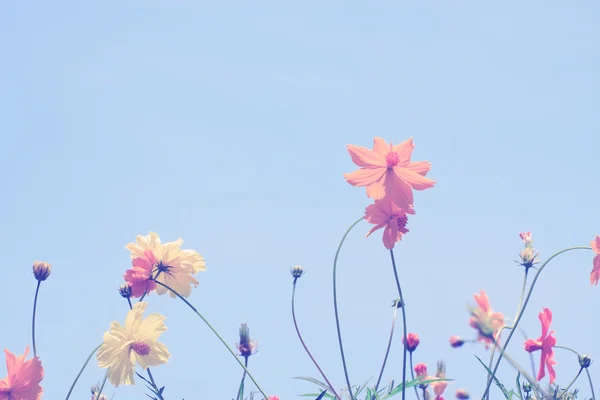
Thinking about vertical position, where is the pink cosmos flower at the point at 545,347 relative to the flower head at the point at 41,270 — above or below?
below

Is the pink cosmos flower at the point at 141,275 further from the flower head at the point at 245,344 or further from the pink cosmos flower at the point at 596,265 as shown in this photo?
the pink cosmos flower at the point at 596,265

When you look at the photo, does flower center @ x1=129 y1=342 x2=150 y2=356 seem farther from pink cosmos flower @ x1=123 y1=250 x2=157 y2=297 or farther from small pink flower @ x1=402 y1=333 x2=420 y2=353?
small pink flower @ x1=402 y1=333 x2=420 y2=353

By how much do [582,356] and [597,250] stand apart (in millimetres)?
462

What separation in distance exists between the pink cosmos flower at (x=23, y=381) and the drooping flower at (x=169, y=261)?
407mm

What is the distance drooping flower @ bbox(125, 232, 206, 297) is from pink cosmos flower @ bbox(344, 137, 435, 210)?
64cm

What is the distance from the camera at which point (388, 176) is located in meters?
1.65

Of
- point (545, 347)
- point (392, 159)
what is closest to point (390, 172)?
point (392, 159)

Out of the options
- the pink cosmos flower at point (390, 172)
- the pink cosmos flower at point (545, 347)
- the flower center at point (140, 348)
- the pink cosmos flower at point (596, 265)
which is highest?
the pink cosmos flower at point (390, 172)

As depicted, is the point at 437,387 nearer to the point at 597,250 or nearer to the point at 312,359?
the point at 312,359

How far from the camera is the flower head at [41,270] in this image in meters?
2.17

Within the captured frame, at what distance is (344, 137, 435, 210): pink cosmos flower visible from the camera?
1.64 m

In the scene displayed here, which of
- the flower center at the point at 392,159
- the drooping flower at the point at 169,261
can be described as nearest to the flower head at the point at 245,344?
the drooping flower at the point at 169,261

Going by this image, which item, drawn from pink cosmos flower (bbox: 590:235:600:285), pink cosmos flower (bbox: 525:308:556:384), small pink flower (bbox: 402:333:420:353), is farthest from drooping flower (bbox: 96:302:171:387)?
pink cosmos flower (bbox: 590:235:600:285)

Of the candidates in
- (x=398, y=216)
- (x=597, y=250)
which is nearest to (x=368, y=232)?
(x=398, y=216)
